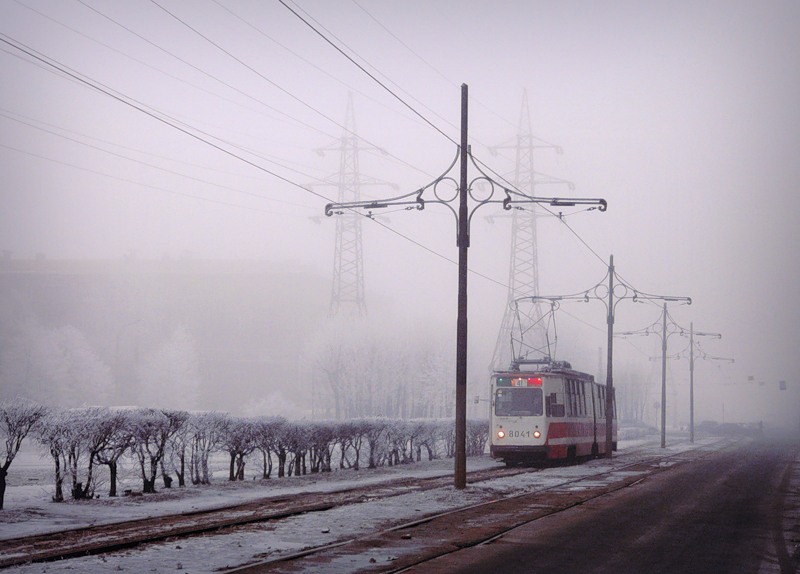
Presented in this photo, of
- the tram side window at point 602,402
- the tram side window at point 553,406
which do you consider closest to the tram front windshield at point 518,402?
the tram side window at point 553,406

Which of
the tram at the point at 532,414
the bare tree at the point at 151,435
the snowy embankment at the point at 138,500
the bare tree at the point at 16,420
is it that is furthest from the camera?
the tram at the point at 532,414

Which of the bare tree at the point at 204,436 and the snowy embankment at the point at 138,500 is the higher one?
the bare tree at the point at 204,436

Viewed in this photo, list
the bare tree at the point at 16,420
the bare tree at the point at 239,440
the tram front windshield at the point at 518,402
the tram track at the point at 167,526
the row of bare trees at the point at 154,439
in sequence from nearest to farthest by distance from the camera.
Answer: the tram track at the point at 167,526
the bare tree at the point at 16,420
the row of bare trees at the point at 154,439
the bare tree at the point at 239,440
the tram front windshield at the point at 518,402

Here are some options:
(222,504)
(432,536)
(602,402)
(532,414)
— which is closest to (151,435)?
(222,504)

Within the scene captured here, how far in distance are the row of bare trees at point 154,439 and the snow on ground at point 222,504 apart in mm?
618

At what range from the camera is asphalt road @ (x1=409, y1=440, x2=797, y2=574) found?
11.8m

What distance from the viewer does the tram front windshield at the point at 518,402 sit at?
36.4 m

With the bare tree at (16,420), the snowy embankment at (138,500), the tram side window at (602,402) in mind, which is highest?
the bare tree at (16,420)

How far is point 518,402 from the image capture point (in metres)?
36.8

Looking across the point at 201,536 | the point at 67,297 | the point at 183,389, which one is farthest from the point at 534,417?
the point at 67,297

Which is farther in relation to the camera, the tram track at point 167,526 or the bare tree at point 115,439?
the bare tree at point 115,439

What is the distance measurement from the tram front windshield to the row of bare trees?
6.33 meters

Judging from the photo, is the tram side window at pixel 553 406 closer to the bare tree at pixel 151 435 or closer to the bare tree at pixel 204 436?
the bare tree at pixel 204 436

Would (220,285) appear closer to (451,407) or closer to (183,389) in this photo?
(183,389)
